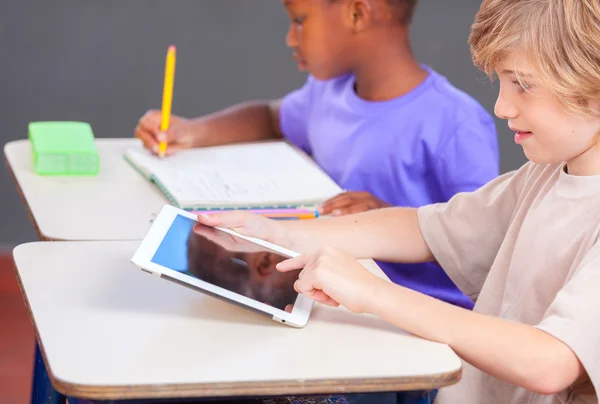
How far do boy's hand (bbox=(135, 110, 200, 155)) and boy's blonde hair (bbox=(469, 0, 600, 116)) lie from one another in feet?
2.80

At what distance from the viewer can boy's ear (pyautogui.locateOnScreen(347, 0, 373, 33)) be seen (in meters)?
1.84

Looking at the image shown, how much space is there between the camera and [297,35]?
1909mm

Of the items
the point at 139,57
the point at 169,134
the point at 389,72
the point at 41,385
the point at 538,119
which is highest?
the point at 538,119

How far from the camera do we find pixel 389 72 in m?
1.84

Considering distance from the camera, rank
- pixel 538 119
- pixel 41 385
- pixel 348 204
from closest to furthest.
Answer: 1. pixel 538 119
2. pixel 41 385
3. pixel 348 204

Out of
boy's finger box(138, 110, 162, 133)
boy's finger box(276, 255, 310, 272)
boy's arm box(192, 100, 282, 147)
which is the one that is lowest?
boy's arm box(192, 100, 282, 147)

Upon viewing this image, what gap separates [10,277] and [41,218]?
5.30 ft

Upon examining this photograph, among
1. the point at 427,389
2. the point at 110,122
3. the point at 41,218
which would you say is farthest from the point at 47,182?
the point at 110,122

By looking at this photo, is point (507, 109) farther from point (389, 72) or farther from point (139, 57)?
point (139, 57)

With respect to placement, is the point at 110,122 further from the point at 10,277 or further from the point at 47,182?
the point at 47,182

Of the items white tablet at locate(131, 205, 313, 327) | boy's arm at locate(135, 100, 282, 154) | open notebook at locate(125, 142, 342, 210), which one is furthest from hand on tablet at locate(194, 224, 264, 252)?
boy's arm at locate(135, 100, 282, 154)

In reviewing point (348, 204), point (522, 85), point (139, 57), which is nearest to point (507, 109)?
point (522, 85)

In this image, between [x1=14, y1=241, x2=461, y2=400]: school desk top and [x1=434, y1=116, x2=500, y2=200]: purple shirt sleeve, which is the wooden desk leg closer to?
[x1=14, y1=241, x2=461, y2=400]: school desk top

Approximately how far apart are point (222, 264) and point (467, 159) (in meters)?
0.68
